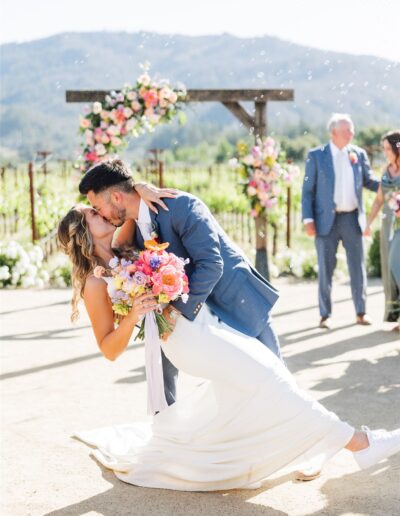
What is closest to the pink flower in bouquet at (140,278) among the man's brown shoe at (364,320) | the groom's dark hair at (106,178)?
the groom's dark hair at (106,178)

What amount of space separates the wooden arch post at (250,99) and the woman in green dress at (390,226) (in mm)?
2403

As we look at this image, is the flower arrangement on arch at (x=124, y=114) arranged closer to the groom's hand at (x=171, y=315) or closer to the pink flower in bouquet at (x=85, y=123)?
the pink flower in bouquet at (x=85, y=123)

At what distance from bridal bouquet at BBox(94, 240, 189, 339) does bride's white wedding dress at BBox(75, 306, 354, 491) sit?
26cm

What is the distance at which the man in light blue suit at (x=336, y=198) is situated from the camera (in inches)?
296

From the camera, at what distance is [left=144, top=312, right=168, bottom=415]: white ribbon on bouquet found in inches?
153

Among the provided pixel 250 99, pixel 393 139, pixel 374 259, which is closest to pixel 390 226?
pixel 393 139

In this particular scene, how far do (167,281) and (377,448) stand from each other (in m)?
1.28

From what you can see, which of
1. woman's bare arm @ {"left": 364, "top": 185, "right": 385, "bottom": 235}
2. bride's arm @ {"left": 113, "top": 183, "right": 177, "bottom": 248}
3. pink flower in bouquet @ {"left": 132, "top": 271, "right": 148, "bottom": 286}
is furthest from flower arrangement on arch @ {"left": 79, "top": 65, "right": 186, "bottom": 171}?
pink flower in bouquet @ {"left": 132, "top": 271, "right": 148, "bottom": 286}

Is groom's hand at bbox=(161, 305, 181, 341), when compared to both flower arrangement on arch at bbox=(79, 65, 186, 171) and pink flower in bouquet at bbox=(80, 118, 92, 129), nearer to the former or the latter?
flower arrangement on arch at bbox=(79, 65, 186, 171)

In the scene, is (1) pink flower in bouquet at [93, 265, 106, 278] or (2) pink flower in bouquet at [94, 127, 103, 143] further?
(2) pink flower in bouquet at [94, 127, 103, 143]

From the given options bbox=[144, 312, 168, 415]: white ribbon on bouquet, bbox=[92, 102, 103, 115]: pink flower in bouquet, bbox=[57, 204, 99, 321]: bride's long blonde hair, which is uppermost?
bbox=[92, 102, 103, 115]: pink flower in bouquet

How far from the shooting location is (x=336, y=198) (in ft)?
24.7

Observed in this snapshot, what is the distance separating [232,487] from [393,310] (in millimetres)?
3994

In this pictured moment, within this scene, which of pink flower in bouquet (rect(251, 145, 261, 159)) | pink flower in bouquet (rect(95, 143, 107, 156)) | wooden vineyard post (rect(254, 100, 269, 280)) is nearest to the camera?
pink flower in bouquet (rect(95, 143, 107, 156))
